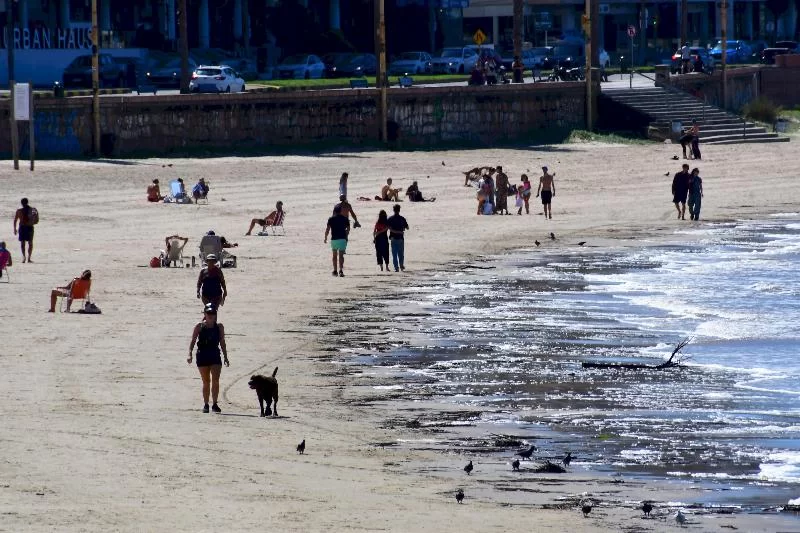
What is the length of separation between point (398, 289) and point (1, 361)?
9.17m

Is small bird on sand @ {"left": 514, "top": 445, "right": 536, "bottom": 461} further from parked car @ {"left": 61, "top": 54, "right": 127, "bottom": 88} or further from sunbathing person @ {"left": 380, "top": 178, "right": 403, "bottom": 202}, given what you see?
parked car @ {"left": 61, "top": 54, "right": 127, "bottom": 88}

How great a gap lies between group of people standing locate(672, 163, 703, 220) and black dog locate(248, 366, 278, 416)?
21.5 m

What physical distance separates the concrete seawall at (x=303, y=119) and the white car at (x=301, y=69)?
17.4m

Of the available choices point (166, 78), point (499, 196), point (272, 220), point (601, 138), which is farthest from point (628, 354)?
point (166, 78)

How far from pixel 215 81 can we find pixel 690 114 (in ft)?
56.3

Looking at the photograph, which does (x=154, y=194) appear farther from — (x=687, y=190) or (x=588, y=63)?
(x=588, y=63)

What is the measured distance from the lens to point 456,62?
76.5 meters

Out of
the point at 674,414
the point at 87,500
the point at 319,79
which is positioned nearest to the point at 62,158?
the point at 319,79

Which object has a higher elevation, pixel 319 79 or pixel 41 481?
pixel 319 79

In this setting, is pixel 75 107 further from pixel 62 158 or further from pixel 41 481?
pixel 41 481

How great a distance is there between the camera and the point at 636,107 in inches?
2277

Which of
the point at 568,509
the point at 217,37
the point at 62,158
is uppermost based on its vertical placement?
the point at 217,37

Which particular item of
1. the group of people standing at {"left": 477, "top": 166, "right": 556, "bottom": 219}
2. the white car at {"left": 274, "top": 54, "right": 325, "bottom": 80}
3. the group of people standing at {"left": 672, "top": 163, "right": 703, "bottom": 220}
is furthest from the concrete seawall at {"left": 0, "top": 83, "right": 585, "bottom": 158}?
the white car at {"left": 274, "top": 54, "right": 325, "bottom": 80}

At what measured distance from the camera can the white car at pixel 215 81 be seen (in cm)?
5806
